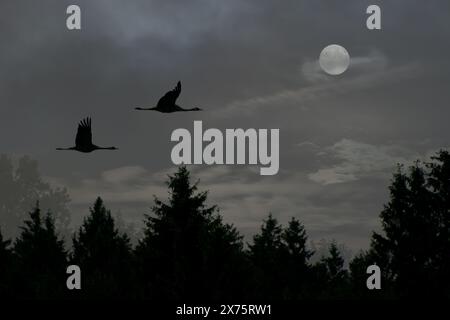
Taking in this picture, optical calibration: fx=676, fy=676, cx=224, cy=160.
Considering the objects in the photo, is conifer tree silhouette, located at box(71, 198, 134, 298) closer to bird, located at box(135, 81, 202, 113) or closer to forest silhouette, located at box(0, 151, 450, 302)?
forest silhouette, located at box(0, 151, 450, 302)

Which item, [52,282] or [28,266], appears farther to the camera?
[28,266]

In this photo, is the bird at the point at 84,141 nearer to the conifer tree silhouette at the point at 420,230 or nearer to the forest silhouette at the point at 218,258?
the forest silhouette at the point at 218,258

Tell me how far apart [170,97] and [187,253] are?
18.4 meters

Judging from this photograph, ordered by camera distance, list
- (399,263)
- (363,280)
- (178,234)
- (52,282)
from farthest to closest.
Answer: (363,280) < (52,282) < (399,263) < (178,234)

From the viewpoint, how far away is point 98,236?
54.8m

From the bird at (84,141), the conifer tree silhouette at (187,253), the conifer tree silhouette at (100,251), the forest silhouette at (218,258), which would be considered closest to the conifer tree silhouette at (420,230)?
the forest silhouette at (218,258)

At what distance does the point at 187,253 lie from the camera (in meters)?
35.8

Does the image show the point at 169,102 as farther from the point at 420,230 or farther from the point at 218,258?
the point at 420,230

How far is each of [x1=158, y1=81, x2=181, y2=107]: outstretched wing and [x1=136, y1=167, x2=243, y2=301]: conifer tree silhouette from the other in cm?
1427

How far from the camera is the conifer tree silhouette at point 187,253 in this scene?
32.1 metres
